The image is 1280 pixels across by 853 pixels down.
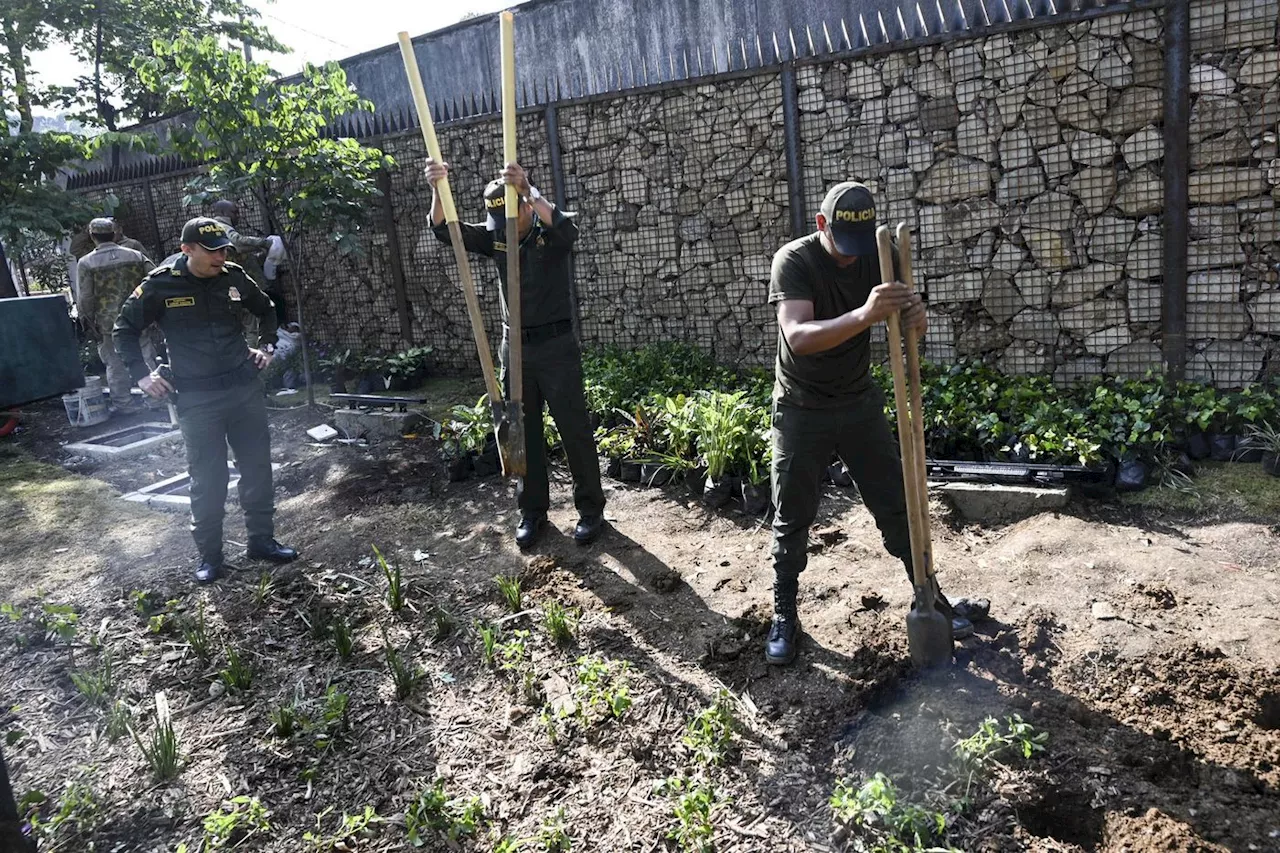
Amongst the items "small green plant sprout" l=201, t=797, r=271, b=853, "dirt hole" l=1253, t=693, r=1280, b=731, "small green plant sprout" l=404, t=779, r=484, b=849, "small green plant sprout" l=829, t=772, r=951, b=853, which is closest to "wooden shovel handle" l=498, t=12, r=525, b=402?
"small green plant sprout" l=404, t=779, r=484, b=849

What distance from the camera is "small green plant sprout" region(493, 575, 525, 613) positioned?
13.9 ft

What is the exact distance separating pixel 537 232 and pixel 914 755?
3089mm

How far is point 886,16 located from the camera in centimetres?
668

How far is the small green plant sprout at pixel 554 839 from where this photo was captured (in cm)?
273

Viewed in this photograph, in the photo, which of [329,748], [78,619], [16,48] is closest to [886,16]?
[329,748]

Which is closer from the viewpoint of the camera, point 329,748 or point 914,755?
point 914,755

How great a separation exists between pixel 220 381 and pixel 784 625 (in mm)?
3422

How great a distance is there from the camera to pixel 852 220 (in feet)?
10.1

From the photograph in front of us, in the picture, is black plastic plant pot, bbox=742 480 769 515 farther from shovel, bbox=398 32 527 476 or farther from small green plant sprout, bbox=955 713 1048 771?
small green plant sprout, bbox=955 713 1048 771

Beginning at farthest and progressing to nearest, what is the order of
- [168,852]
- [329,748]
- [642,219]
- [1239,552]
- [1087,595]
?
[642,219] → [1239,552] → [1087,595] → [329,748] → [168,852]

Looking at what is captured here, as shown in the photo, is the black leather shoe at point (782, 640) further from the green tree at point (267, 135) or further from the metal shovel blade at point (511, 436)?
the green tree at point (267, 135)

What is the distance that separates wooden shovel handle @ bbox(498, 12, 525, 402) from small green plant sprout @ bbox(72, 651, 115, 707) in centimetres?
221

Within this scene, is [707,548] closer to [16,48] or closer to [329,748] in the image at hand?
[329,748]

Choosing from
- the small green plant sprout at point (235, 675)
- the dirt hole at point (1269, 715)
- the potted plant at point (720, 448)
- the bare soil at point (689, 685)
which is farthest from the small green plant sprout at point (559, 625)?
the dirt hole at point (1269, 715)
